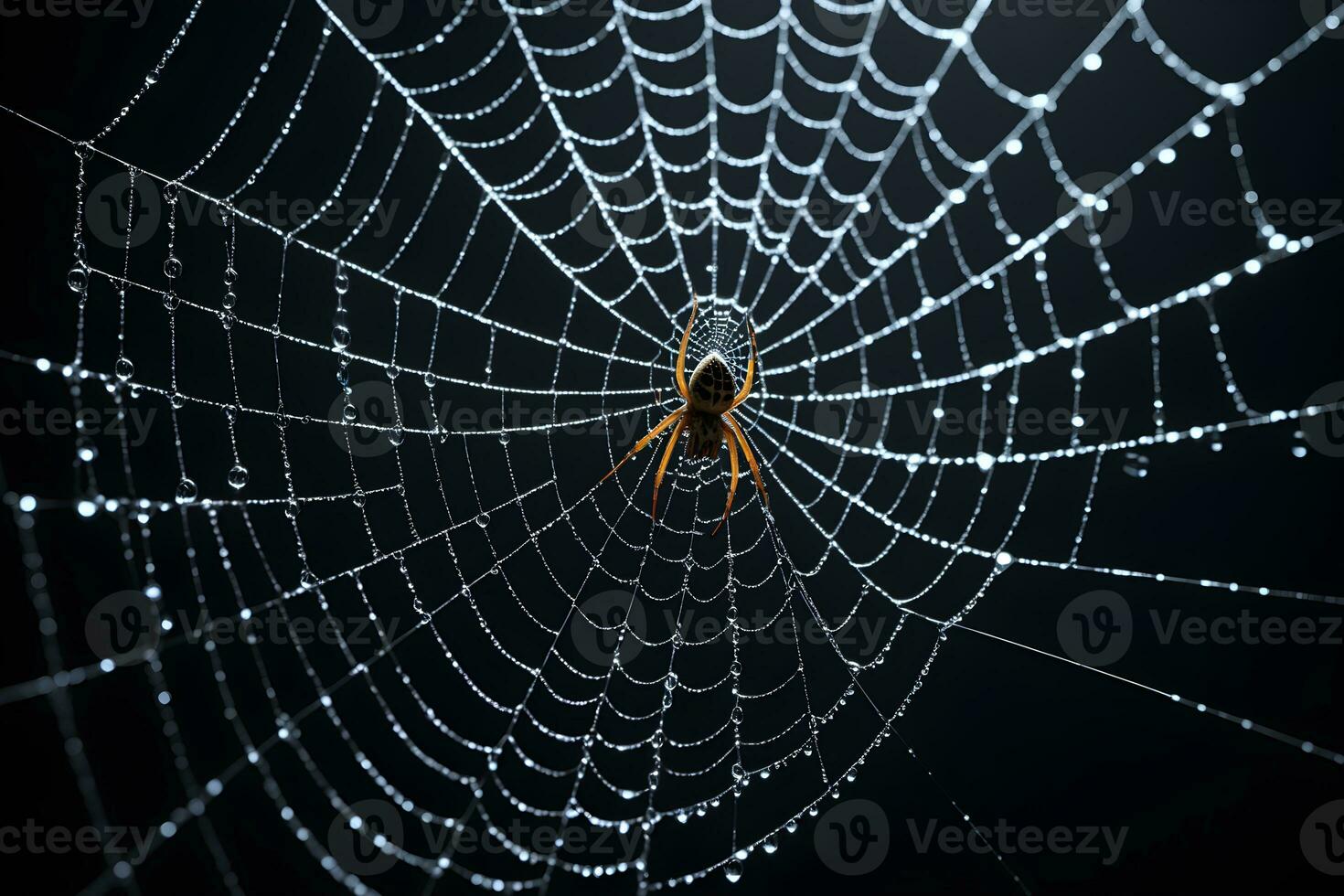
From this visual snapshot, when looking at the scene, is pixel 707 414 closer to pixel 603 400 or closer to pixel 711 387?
pixel 711 387

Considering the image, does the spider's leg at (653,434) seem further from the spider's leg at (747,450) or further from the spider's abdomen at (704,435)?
the spider's leg at (747,450)

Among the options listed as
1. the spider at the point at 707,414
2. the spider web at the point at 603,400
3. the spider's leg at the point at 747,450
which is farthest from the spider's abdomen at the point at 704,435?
the spider web at the point at 603,400

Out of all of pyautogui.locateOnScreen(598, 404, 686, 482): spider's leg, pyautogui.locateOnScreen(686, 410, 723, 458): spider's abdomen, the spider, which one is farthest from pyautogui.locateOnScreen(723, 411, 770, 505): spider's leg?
pyautogui.locateOnScreen(598, 404, 686, 482): spider's leg

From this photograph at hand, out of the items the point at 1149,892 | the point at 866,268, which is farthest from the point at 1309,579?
the point at 866,268

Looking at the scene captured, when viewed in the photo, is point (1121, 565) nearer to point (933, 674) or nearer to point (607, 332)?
point (933, 674)

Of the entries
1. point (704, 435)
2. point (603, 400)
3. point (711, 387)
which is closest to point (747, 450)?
point (704, 435)

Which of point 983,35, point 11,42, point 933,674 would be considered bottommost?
point 933,674

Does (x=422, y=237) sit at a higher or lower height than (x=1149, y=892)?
higher
